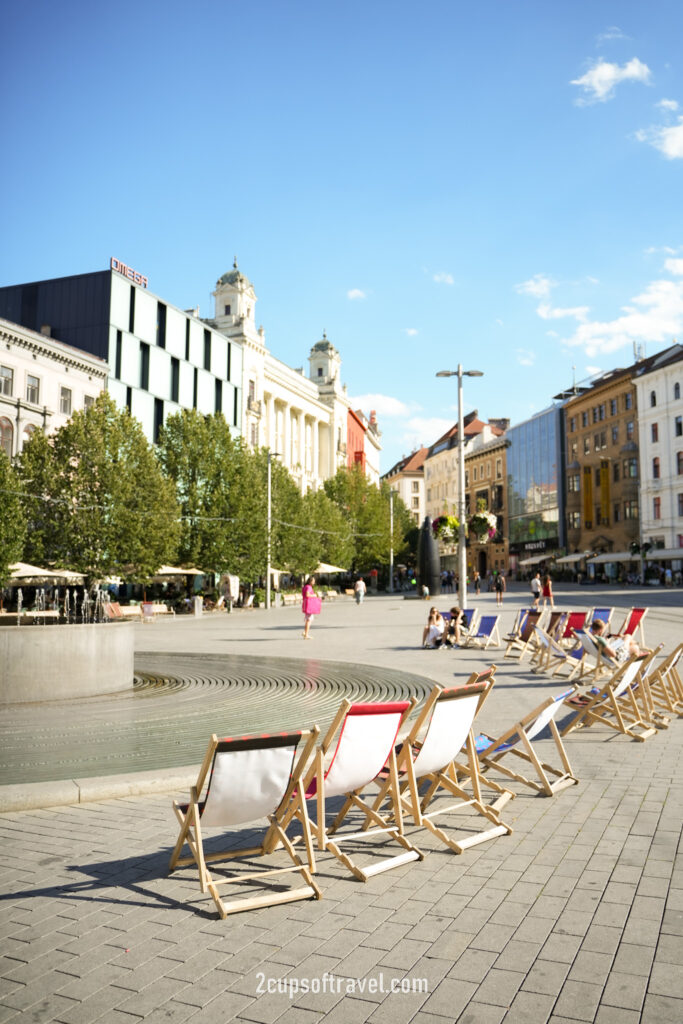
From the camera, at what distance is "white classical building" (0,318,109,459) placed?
42812 mm

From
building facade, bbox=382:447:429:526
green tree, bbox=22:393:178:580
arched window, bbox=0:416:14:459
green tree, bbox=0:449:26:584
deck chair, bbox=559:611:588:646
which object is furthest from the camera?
building facade, bbox=382:447:429:526

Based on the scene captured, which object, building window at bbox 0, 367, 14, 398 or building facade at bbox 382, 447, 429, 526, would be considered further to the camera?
building facade at bbox 382, 447, 429, 526

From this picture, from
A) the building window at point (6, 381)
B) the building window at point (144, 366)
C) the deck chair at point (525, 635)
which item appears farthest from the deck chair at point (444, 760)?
the building window at point (144, 366)

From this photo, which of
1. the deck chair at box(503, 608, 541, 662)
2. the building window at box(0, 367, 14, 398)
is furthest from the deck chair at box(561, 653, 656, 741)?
the building window at box(0, 367, 14, 398)

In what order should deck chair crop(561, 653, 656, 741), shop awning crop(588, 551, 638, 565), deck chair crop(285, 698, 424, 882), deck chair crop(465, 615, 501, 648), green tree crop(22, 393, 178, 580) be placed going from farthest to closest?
shop awning crop(588, 551, 638, 565), green tree crop(22, 393, 178, 580), deck chair crop(465, 615, 501, 648), deck chair crop(561, 653, 656, 741), deck chair crop(285, 698, 424, 882)

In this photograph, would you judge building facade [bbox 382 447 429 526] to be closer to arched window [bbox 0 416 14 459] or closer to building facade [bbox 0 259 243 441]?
building facade [bbox 0 259 243 441]

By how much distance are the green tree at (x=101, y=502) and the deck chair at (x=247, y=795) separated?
34362 millimetres

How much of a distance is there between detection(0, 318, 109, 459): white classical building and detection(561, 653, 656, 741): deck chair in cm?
3717

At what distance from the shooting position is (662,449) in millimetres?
66312

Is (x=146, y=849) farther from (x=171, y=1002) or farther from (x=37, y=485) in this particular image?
(x=37, y=485)

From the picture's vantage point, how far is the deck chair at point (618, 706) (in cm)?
878

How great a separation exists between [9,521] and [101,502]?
20.2ft

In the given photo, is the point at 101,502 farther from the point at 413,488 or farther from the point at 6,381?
the point at 413,488

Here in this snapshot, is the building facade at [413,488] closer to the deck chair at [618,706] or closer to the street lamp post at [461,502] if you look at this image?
the street lamp post at [461,502]
